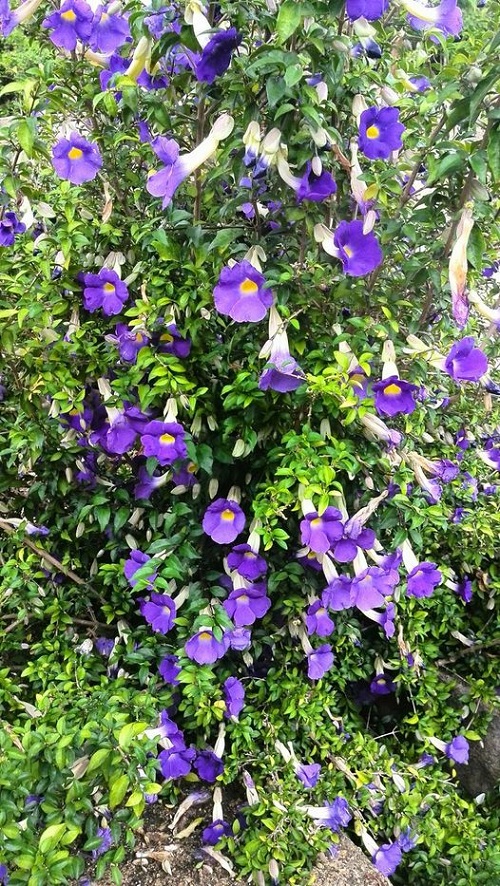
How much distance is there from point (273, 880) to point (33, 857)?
0.91 m

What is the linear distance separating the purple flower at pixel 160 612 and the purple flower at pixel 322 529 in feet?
1.41

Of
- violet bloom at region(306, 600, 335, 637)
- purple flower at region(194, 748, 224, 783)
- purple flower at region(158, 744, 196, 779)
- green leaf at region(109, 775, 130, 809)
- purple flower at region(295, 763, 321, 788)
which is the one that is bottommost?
purple flower at region(194, 748, 224, 783)

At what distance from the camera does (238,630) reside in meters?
1.82

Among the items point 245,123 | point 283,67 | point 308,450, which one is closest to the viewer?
point 283,67

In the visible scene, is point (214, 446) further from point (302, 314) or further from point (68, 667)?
point (68, 667)

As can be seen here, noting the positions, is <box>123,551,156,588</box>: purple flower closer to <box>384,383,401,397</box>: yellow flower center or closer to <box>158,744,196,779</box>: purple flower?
<box>158,744,196,779</box>: purple flower

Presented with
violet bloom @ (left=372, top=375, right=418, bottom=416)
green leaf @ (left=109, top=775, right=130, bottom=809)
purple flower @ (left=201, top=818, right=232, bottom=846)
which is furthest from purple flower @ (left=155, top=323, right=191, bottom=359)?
purple flower @ (left=201, top=818, right=232, bottom=846)

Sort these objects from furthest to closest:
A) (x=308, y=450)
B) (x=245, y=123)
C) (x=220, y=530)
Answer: (x=220, y=530), (x=308, y=450), (x=245, y=123)

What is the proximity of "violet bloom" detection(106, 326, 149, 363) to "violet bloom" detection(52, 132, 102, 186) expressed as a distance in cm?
38

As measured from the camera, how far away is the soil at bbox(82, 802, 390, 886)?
184cm

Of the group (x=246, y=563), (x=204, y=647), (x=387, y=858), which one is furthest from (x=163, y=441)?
(x=387, y=858)

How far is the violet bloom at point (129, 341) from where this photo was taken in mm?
1729

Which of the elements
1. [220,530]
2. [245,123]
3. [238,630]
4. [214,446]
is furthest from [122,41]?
[238,630]

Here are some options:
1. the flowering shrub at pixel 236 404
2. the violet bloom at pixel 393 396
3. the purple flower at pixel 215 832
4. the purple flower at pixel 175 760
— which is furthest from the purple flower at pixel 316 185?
the purple flower at pixel 215 832
